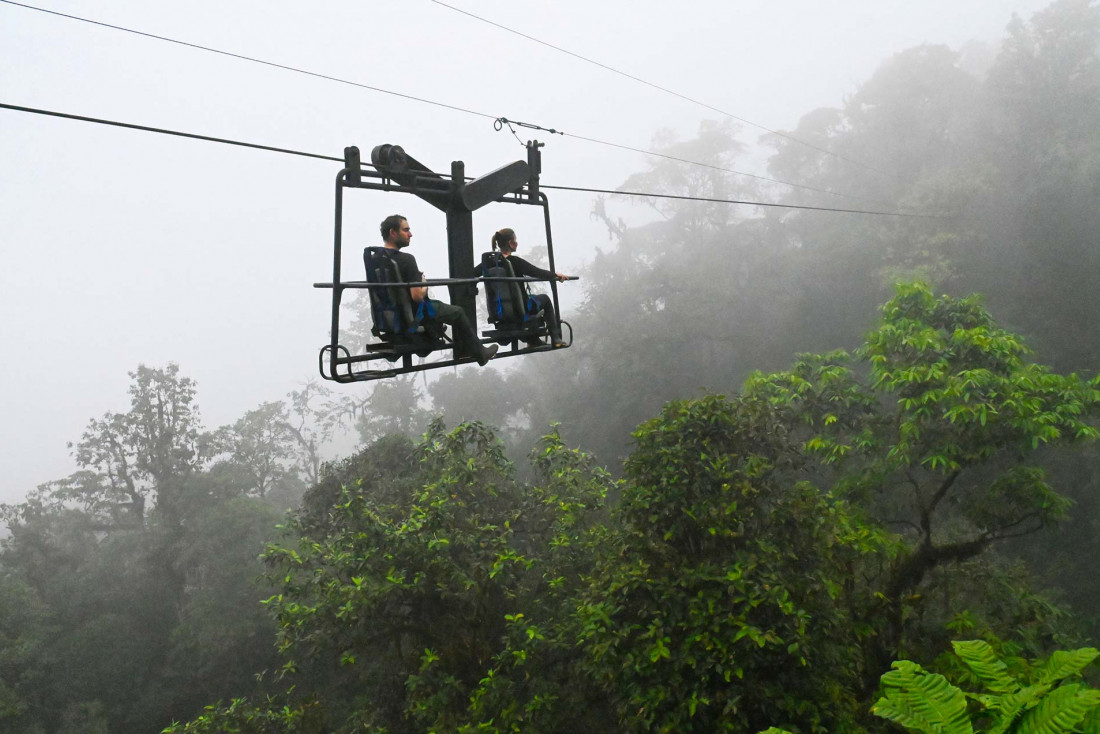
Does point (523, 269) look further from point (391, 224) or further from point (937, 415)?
point (937, 415)

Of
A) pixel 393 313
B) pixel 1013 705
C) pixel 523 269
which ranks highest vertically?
pixel 523 269

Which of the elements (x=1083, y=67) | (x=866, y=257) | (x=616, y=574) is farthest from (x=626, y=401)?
(x=616, y=574)

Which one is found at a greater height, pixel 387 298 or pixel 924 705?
pixel 387 298

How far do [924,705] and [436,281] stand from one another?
11.1 feet

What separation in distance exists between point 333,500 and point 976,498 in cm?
1202

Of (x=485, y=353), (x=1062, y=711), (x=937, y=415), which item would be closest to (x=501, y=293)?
(x=485, y=353)

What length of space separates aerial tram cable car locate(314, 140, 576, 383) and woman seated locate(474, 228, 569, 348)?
45mm

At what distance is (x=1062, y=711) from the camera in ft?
9.07

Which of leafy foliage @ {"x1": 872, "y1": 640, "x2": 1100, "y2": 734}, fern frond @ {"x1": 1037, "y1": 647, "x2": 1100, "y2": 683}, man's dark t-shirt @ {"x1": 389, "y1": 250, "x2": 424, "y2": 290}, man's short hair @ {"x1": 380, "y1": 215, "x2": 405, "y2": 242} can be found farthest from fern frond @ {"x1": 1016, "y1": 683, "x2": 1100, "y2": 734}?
man's short hair @ {"x1": 380, "y1": 215, "x2": 405, "y2": 242}

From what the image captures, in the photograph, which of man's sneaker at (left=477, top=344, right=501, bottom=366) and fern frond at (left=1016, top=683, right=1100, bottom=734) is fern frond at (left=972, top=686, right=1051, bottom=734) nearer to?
fern frond at (left=1016, top=683, right=1100, bottom=734)

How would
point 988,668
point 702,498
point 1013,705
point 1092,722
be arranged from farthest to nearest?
point 702,498, point 988,668, point 1013,705, point 1092,722

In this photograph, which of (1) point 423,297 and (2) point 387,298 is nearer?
(2) point 387,298

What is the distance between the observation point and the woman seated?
5031 mm

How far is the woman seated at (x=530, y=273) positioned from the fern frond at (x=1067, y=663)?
3.33 m
